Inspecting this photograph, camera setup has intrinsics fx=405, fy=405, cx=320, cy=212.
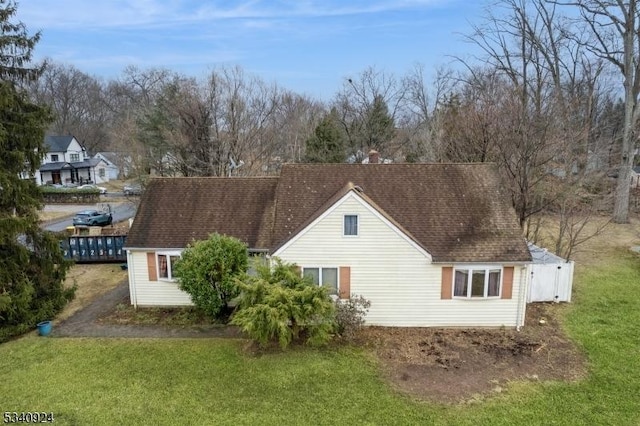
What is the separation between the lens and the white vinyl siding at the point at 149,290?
15109 mm

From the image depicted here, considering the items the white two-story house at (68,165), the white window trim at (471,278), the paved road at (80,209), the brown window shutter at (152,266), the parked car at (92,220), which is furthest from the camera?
the white two-story house at (68,165)

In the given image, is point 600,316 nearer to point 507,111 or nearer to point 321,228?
point 321,228

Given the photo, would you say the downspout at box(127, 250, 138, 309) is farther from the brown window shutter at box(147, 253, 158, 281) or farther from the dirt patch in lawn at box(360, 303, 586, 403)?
the dirt patch in lawn at box(360, 303, 586, 403)

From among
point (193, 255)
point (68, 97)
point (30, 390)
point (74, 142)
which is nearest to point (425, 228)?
point (193, 255)

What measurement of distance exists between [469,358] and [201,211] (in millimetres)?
10702

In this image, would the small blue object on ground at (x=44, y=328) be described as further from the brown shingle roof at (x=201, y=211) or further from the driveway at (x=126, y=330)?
the brown shingle roof at (x=201, y=211)

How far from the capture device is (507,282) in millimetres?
13125

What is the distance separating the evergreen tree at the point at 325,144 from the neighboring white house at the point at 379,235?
74.5ft

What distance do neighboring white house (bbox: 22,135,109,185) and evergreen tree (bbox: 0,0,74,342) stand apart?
4752cm

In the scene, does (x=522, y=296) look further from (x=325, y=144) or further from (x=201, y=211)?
(x=325, y=144)

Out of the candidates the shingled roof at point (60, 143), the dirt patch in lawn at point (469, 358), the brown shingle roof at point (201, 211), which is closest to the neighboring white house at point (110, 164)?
the shingled roof at point (60, 143)

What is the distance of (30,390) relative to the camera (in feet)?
32.9

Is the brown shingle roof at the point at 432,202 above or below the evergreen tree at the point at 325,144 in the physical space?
below

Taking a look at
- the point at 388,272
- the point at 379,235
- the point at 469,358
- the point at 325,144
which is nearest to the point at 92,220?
the point at 325,144
